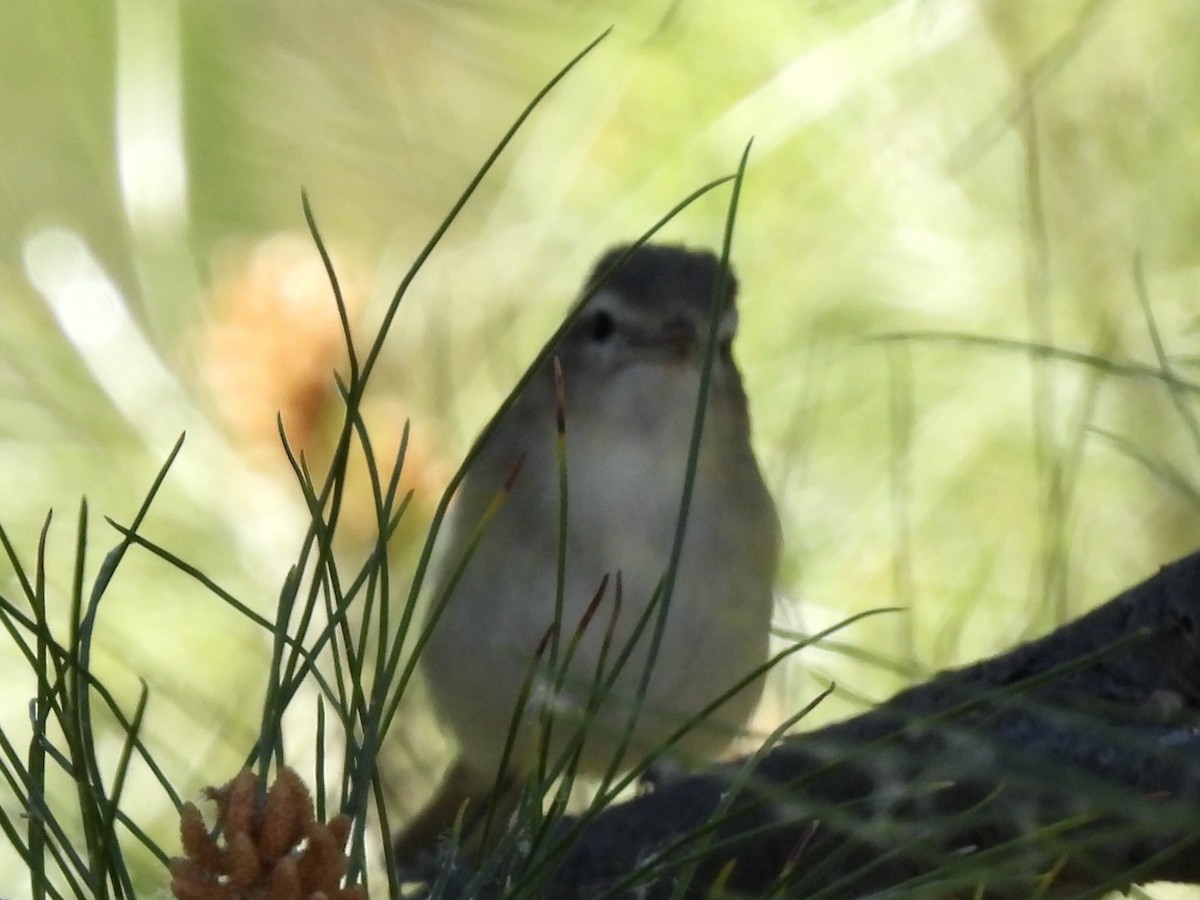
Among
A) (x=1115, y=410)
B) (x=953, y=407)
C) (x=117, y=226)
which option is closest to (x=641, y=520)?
(x=953, y=407)

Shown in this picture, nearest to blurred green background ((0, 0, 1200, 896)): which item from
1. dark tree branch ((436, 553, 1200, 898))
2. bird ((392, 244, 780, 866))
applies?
bird ((392, 244, 780, 866))

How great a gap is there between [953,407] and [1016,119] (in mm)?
310

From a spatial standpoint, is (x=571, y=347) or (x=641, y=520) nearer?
(x=641, y=520)

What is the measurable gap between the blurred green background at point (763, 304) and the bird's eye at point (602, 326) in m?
0.13

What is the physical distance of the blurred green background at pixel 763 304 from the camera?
1.68m

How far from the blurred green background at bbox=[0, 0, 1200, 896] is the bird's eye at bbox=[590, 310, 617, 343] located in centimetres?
13

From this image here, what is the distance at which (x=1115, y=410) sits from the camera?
5.70 ft

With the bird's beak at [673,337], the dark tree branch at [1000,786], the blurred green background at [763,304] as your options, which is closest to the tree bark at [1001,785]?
the dark tree branch at [1000,786]

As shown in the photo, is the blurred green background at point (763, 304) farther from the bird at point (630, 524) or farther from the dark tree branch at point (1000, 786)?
the dark tree branch at point (1000, 786)

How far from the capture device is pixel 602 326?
1788 mm

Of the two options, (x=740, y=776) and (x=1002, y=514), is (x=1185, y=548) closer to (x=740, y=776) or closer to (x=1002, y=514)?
(x=1002, y=514)

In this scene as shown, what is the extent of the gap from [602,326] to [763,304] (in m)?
0.26

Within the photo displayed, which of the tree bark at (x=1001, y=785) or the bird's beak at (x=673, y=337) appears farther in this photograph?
the bird's beak at (x=673, y=337)

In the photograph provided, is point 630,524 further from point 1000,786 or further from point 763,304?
point 1000,786
